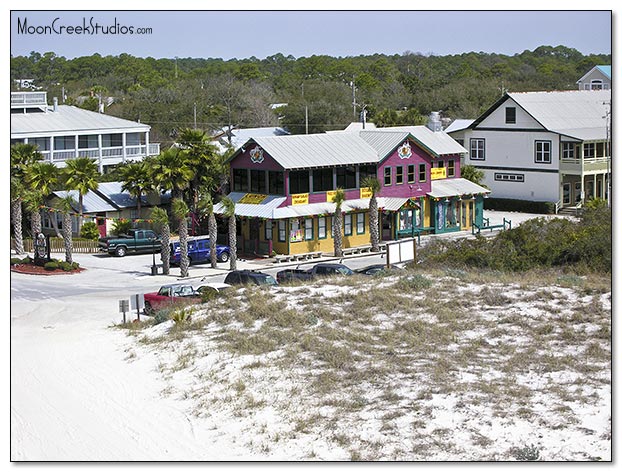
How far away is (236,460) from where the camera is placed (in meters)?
20.7

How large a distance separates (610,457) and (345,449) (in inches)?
195

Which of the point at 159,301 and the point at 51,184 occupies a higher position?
the point at 51,184

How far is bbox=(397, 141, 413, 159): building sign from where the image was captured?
187ft

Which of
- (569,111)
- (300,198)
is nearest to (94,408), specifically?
(300,198)

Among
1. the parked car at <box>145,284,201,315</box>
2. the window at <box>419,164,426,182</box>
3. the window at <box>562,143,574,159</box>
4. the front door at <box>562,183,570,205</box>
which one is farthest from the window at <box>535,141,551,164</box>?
the parked car at <box>145,284,201,315</box>

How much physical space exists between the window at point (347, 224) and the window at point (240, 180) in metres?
5.34

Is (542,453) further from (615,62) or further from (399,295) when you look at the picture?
(399,295)

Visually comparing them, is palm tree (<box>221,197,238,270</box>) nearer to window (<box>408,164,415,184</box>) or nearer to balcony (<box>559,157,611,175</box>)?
window (<box>408,164,415,184</box>)

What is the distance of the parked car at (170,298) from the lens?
3545 cm

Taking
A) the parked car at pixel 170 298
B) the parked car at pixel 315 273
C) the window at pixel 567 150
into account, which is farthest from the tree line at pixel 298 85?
the parked car at pixel 170 298
